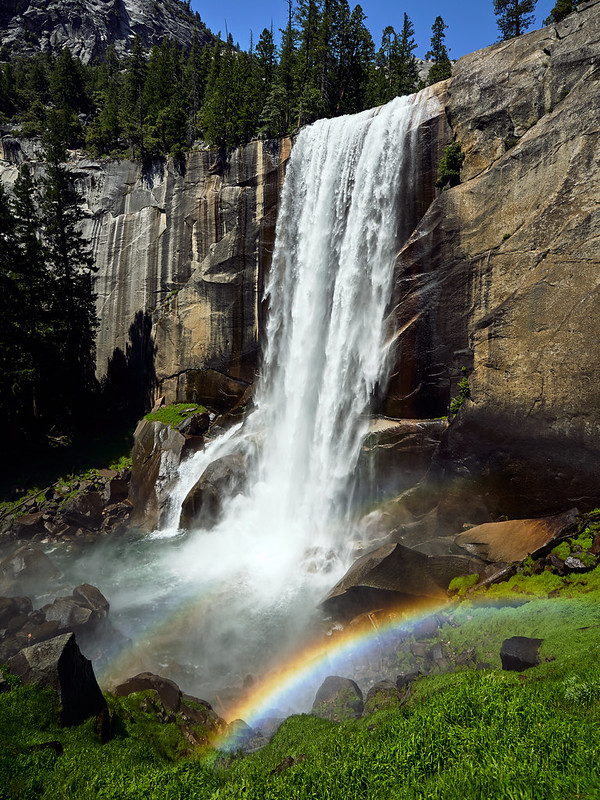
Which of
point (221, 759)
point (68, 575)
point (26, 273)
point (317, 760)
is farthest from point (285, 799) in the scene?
point (26, 273)

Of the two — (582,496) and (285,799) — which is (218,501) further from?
(285,799)

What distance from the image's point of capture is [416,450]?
20.7 metres

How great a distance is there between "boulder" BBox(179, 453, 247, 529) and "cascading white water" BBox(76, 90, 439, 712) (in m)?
0.64

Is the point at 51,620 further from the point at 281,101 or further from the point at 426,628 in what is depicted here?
the point at 281,101

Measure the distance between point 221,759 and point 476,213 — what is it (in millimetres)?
21470

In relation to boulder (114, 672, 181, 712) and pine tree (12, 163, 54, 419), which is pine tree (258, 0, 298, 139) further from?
boulder (114, 672, 181, 712)

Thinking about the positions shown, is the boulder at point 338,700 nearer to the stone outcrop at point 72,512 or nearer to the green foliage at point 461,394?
the green foliage at point 461,394

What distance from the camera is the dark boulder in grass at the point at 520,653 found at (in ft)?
31.7

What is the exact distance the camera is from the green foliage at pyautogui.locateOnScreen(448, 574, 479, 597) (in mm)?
14852

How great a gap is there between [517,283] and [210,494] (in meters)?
19.0

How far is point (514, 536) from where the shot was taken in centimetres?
1569

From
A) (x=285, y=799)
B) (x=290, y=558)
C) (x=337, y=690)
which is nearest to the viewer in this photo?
(x=285, y=799)

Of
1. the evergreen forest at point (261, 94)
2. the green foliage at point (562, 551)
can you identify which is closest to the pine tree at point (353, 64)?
the evergreen forest at point (261, 94)

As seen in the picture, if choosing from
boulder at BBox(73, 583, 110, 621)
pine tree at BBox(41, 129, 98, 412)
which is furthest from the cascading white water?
pine tree at BBox(41, 129, 98, 412)
